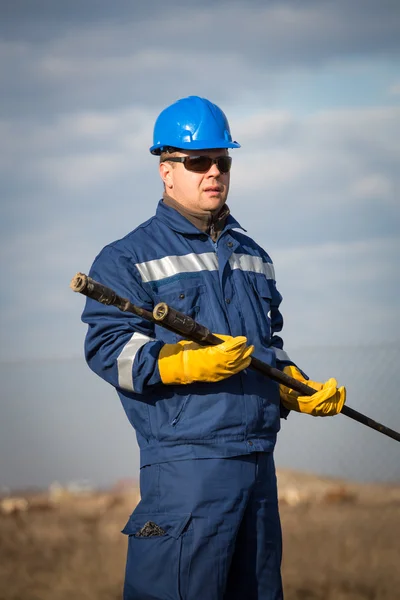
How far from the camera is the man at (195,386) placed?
321 cm

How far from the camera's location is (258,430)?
334cm

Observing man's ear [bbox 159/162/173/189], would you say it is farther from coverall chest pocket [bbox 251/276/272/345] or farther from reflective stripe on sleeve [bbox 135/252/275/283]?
coverall chest pocket [bbox 251/276/272/345]

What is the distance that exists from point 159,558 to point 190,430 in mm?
453

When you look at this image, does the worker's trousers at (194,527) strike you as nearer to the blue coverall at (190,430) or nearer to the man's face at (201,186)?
the blue coverall at (190,430)

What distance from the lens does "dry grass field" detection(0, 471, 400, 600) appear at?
5609 mm

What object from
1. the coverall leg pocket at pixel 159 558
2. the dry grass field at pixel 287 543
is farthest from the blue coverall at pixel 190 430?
the dry grass field at pixel 287 543

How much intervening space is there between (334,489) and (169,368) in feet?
13.1

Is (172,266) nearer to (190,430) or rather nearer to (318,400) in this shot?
(190,430)

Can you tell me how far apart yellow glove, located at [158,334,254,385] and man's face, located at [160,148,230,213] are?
1.96 feet

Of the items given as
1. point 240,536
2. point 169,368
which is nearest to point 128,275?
point 169,368

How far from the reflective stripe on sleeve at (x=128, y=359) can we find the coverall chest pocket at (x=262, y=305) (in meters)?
0.50

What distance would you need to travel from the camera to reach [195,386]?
3260 mm

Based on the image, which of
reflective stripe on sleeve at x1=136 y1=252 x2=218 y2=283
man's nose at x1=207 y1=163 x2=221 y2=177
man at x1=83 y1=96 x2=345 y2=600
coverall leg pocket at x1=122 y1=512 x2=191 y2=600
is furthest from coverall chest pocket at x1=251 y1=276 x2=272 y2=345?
coverall leg pocket at x1=122 y1=512 x2=191 y2=600

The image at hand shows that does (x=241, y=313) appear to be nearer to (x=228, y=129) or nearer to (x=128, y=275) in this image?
(x=128, y=275)
